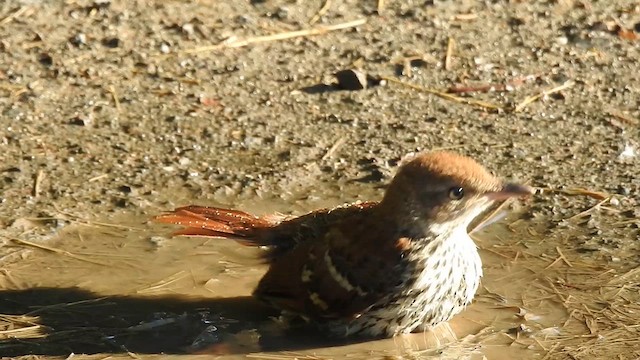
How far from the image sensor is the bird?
207 inches

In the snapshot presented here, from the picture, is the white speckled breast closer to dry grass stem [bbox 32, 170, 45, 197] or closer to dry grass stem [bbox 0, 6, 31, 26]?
dry grass stem [bbox 32, 170, 45, 197]

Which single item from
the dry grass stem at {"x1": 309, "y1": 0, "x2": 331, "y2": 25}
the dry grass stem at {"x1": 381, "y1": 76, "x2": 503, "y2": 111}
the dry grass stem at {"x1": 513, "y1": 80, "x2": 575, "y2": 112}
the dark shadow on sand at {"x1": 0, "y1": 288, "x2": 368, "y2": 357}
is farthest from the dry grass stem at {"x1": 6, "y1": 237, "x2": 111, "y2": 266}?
the dry grass stem at {"x1": 309, "y1": 0, "x2": 331, "y2": 25}

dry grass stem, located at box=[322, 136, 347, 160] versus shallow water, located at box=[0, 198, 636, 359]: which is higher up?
shallow water, located at box=[0, 198, 636, 359]

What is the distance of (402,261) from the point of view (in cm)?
526

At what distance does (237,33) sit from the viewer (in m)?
8.91

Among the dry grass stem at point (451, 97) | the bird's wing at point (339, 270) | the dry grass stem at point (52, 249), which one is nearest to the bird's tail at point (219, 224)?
the bird's wing at point (339, 270)

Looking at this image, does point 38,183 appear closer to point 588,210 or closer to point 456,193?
point 456,193

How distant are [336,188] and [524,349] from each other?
1985 millimetres

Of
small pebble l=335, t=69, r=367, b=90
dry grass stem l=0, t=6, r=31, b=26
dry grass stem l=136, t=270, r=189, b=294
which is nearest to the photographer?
dry grass stem l=136, t=270, r=189, b=294

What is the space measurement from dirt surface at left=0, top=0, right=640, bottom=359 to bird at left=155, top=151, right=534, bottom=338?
0.22m

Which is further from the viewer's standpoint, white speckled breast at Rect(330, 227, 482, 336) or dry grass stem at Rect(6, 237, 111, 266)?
dry grass stem at Rect(6, 237, 111, 266)

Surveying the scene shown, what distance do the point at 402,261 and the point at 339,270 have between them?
0.31m

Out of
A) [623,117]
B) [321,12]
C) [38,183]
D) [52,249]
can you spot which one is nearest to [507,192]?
[52,249]

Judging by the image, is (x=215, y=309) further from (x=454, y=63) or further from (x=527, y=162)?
(x=454, y=63)
